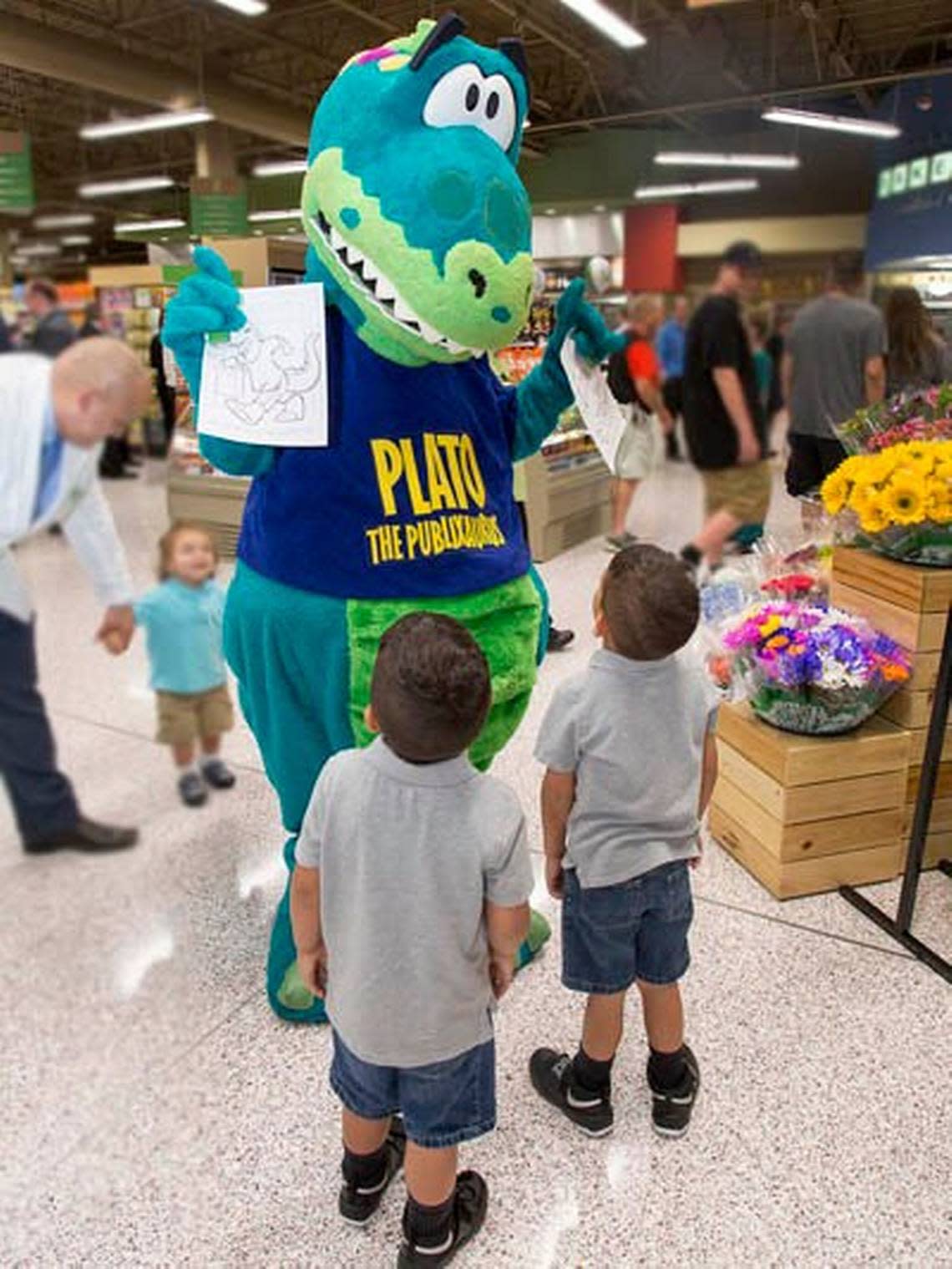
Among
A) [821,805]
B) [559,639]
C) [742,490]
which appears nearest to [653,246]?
[559,639]

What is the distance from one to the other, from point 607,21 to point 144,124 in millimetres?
657

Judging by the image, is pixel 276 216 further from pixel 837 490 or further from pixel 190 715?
pixel 837 490

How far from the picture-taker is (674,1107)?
1576 mm

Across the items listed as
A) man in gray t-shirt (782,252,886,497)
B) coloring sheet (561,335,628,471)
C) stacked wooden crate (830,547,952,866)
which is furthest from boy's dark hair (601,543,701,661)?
stacked wooden crate (830,547,952,866)

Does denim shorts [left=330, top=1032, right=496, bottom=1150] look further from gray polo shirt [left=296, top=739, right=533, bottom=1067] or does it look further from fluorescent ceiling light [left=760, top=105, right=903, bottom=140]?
fluorescent ceiling light [left=760, top=105, right=903, bottom=140]

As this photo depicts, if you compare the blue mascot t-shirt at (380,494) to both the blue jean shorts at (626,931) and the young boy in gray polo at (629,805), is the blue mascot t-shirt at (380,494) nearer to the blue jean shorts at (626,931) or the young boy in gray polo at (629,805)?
the young boy in gray polo at (629,805)

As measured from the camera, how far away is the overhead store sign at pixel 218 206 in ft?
3.04

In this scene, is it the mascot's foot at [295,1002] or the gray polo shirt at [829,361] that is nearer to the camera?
the mascot's foot at [295,1002]

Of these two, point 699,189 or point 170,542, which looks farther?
point 699,189

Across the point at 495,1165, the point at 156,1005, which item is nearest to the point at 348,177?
the point at 156,1005

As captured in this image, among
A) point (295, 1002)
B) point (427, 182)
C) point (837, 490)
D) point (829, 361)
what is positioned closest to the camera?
point (427, 182)

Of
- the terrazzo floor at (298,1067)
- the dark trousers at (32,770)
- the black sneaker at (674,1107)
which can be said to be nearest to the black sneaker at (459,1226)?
the terrazzo floor at (298,1067)

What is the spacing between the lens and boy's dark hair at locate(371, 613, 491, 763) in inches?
42.9

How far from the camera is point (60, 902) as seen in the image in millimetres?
731
